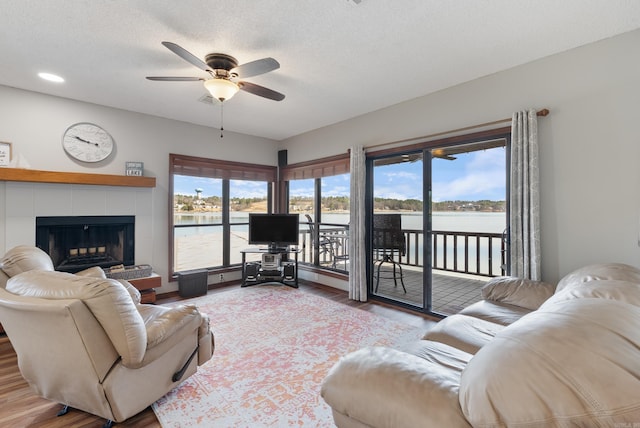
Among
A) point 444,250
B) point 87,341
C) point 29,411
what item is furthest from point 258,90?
point 444,250

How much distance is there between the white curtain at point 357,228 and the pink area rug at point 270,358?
40 cm

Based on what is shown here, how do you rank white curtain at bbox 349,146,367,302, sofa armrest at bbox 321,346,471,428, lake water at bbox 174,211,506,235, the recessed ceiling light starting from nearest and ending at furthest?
sofa armrest at bbox 321,346,471,428, the recessed ceiling light, white curtain at bbox 349,146,367,302, lake water at bbox 174,211,506,235

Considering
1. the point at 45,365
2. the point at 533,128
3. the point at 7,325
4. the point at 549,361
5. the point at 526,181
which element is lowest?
the point at 45,365

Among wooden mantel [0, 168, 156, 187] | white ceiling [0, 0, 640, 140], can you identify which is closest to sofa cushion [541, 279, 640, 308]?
white ceiling [0, 0, 640, 140]

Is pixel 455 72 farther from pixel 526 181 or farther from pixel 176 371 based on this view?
pixel 176 371

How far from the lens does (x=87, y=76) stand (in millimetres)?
3080

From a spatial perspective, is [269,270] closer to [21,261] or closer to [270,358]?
[270,358]

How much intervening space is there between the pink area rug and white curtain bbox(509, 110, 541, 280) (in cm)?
128

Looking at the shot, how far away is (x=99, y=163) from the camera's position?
3.97 m

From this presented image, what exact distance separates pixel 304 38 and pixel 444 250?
15.3 feet

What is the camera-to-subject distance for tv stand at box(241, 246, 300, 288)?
5.02 m

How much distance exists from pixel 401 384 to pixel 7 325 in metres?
2.24

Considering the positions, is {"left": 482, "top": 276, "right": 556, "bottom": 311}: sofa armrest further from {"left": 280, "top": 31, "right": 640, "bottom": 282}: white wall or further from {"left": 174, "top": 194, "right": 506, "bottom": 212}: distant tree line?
{"left": 174, "top": 194, "right": 506, "bottom": 212}: distant tree line

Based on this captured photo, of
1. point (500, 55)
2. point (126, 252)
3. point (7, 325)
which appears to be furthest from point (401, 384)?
point (126, 252)
